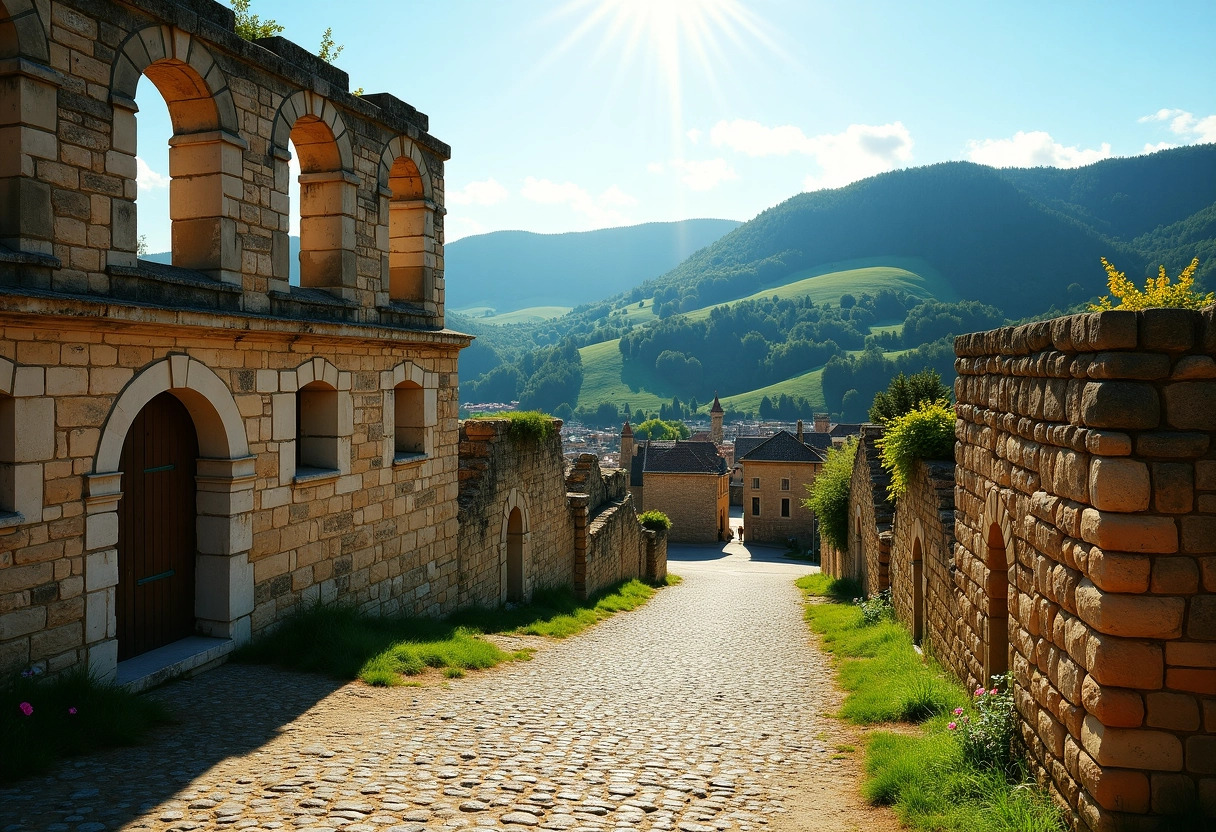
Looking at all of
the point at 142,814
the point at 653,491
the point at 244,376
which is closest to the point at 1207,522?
the point at 142,814

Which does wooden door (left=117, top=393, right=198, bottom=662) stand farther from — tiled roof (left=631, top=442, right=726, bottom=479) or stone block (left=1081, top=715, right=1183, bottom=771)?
tiled roof (left=631, top=442, right=726, bottom=479)

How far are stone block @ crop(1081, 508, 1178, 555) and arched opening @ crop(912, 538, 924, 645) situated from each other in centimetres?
660

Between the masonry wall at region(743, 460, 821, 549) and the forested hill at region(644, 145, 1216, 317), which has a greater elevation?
the forested hill at region(644, 145, 1216, 317)

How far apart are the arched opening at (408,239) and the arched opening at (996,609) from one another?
8349mm

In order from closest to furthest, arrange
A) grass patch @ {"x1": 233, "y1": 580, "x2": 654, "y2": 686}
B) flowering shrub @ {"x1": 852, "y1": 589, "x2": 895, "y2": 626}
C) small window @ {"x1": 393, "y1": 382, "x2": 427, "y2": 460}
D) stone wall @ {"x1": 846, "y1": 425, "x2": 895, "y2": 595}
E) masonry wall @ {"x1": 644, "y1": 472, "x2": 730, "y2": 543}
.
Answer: grass patch @ {"x1": 233, "y1": 580, "x2": 654, "y2": 686}, small window @ {"x1": 393, "y1": 382, "x2": 427, "y2": 460}, flowering shrub @ {"x1": 852, "y1": 589, "x2": 895, "y2": 626}, stone wall @ {"x1": 846, "y1": 425, "x2": 895, "y2": 595}, masonry wall @ {"x1": 644, "y1": 472, "x2": 730, "y2": 543}

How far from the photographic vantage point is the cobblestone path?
15.9 feet

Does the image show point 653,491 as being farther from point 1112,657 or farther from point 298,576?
point 1112,657

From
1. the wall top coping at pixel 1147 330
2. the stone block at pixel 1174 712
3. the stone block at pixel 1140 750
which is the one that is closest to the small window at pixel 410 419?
the wall top coping at pixel 1147 330

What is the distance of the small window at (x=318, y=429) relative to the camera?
32.5ft

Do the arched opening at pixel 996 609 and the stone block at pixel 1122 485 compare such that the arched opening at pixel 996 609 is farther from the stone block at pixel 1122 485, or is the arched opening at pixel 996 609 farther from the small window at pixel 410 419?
the small window at pixel 410 419

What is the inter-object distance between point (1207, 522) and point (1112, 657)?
80 cm

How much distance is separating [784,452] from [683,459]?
655 cm

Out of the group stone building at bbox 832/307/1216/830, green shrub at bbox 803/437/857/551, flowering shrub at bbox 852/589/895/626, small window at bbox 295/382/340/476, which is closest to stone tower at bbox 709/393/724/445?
green shrub at bbox 803/437/857/551

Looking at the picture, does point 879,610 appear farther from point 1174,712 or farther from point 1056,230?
point 1056,230
